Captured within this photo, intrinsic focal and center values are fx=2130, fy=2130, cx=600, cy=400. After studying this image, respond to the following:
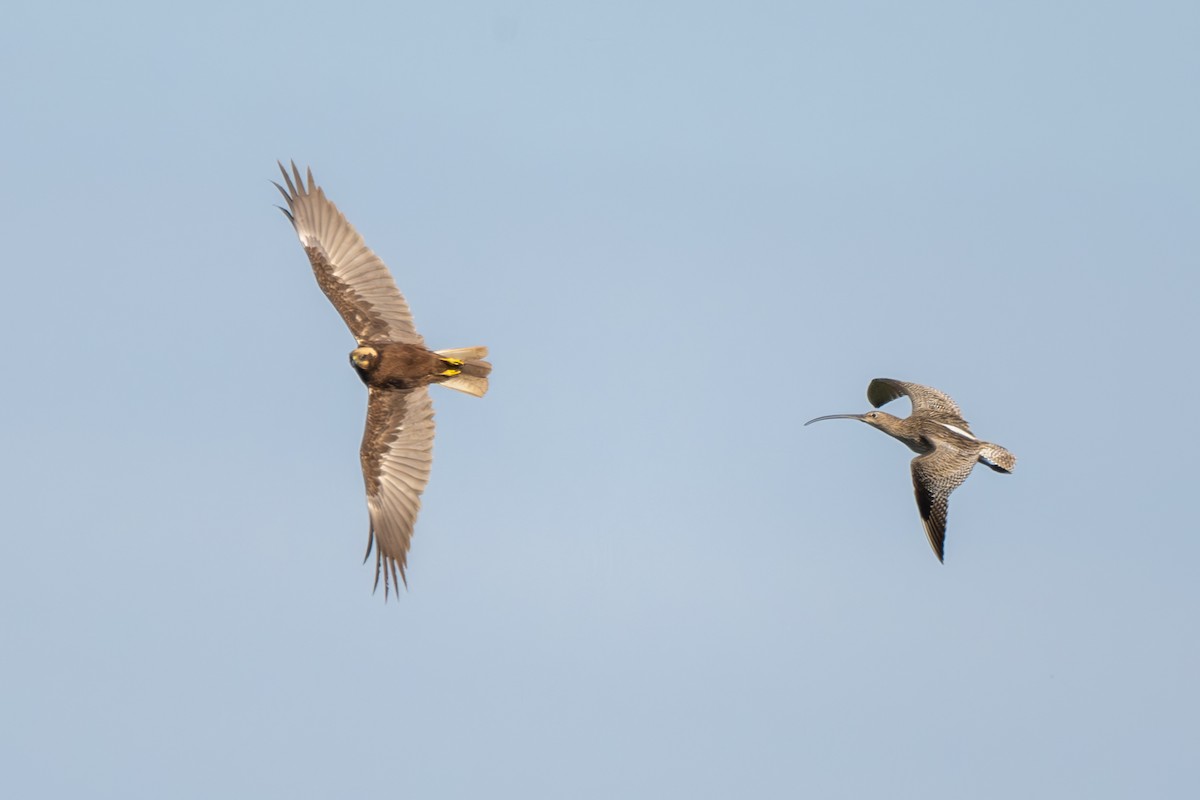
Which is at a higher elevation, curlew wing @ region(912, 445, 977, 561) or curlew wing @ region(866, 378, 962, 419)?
curlew wing @ region(866, 378, 962, 419)

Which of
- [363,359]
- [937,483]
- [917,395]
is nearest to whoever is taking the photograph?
[363,359]

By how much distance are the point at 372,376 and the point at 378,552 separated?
2.57 m

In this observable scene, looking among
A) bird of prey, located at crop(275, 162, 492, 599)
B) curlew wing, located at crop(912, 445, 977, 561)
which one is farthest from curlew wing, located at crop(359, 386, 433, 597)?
curlew wing, located at crop(912, 445, 977, 561)

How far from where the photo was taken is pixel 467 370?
31141mm

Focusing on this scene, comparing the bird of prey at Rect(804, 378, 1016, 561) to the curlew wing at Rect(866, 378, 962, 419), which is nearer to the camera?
the bird of prey at Rect(804, 378, 1016, 561)

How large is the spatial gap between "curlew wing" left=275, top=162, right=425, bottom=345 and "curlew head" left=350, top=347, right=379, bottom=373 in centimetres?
69

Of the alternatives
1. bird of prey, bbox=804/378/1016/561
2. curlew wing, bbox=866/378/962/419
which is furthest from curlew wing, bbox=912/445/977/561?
curlew wing, bbox=866/378/962/419

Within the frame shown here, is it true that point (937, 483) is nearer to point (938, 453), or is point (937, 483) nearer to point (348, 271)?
point (938, 453)

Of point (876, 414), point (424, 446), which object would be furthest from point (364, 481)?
point (876, 414)

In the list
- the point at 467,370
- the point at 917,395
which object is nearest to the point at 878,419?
the point at 917,395

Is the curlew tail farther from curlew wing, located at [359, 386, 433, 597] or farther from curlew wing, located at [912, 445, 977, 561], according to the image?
curlew wing, located at [912, 445, 977, 561]

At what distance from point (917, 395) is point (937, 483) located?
285 cm

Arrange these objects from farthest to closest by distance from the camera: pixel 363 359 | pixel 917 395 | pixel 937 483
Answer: pixel 917 395, pixel 937 483, pixel 363 359

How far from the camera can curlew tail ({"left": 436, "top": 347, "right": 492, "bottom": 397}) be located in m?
31.0
